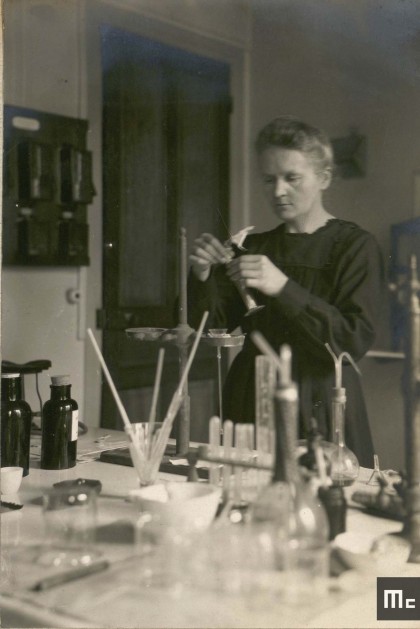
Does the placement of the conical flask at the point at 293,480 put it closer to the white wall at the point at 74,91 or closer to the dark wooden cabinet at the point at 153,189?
the dark wooden cabinet at the point at 153,189

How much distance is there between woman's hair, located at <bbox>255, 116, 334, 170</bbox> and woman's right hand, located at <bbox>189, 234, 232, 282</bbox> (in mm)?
260

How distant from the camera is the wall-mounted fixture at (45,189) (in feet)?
8.23

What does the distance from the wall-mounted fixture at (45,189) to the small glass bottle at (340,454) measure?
4.49 feet

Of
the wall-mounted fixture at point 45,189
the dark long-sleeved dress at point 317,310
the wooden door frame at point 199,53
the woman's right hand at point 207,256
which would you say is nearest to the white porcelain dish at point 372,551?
the dark long-sleeved dress at point 317,310

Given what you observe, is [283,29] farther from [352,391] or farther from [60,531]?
[60,531]

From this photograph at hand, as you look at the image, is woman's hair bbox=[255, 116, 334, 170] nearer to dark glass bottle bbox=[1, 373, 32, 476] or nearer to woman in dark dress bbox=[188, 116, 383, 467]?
woman in dark dress bbox=[188, 116, 383, 467]

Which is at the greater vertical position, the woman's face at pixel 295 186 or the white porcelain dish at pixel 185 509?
the woman's face at pixel 295 186

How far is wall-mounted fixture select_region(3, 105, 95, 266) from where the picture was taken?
251 cm

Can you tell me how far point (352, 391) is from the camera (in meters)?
1.67

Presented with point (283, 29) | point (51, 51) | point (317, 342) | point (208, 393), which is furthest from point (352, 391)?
point (51, 51)

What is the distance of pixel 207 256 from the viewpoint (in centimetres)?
171

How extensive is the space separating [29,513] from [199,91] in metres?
1.18

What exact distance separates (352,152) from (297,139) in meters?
0.14
